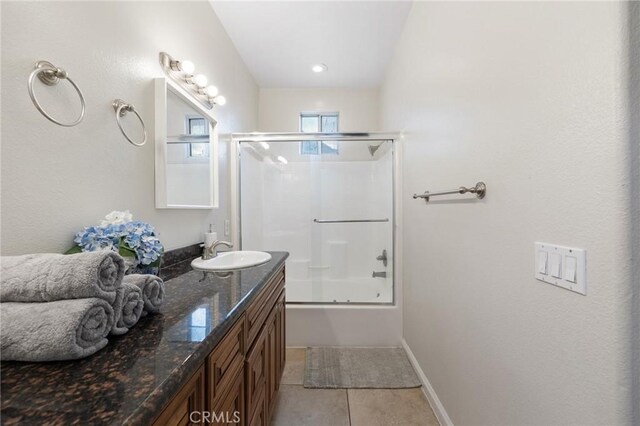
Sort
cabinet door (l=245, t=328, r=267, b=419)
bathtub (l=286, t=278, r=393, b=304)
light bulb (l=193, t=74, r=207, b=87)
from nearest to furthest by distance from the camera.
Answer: cabinet door (l=245, t=328, r=267, b=419)
light bulb (l=193, t=74, r=207, b=87)
bathtub (l=286, t=278, r=393, b=304)

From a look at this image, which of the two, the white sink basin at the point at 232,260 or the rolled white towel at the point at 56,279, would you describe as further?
the white sink basin at the point at 232,260

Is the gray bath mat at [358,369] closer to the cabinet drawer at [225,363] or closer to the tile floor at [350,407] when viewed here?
the tile floor at [350,407]

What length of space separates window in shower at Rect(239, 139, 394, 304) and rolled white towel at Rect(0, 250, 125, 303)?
6.92 ft

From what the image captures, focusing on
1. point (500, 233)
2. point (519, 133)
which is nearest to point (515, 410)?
point (500, 233)

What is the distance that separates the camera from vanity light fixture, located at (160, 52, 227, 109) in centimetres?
136

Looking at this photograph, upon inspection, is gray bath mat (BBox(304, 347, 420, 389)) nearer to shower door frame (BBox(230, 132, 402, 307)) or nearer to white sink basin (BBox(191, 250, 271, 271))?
shower door frame (BBox(230, 132, 402, 307))

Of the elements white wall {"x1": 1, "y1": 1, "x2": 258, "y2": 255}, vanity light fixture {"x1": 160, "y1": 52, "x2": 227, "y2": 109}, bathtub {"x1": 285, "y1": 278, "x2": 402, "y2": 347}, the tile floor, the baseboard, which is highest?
vanity light fixture {"x1": 160, "y1": 52, "x2": 227, "y2": 109}

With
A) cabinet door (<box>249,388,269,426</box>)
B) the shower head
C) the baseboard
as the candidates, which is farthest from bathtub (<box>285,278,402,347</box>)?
the shower head

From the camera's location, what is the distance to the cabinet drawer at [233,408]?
0.75 metres

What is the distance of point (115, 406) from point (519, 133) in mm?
1225

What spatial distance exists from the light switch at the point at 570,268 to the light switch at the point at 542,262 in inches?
2.5

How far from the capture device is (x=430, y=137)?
1.66 m

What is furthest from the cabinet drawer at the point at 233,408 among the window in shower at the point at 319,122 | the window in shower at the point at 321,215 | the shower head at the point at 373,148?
the window in shower at the point at 319,122

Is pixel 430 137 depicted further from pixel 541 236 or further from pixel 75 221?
pixel 75 221
